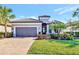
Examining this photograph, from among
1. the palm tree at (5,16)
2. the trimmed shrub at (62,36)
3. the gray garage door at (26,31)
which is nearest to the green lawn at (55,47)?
the trimmed shrub at (62,36)

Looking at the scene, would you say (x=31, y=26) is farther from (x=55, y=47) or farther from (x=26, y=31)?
(x=55, y=47)

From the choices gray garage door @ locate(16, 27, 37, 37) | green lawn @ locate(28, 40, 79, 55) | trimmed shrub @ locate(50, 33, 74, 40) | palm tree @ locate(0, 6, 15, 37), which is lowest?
green lawn @ locate(28, 40, 79, 55)

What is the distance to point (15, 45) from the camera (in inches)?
433

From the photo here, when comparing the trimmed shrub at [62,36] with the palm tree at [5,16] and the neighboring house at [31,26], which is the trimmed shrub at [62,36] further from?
the palm tree at [5,16]

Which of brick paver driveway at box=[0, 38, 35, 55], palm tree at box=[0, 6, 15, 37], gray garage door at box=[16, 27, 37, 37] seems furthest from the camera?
gray garage door at box=[16, 27, 37, 37]

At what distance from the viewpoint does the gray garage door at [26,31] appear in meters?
11.1

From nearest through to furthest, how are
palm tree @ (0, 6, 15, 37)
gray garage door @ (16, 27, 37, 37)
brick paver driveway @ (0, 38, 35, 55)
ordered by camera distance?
1. brick paver driveway @ (0, 38, 35, 55)
2. palm tree @ (0, 6, 15, 37)
3. gray garage door @ (16, 27, 37, 37)

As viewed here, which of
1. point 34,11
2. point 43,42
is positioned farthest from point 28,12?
point 43,42

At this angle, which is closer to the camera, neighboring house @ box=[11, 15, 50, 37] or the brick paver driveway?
the brick paver driveway

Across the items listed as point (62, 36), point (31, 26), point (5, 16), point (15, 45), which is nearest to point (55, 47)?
point (62, 36)

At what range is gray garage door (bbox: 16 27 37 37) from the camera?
11.1m

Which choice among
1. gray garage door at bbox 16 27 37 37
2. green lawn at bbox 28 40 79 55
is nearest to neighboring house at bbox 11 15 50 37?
gray garage door at bbox 16 27 37 37

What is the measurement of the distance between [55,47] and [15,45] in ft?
3.31

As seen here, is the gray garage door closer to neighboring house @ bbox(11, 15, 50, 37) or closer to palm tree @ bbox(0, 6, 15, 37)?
neighboring house @ bbox(11, 15, 50, 37)
